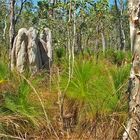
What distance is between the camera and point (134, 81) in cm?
401

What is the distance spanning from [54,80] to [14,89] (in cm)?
75

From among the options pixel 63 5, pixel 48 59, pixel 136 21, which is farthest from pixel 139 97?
pixel 63 5

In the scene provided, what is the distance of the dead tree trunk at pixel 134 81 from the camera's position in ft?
12.9

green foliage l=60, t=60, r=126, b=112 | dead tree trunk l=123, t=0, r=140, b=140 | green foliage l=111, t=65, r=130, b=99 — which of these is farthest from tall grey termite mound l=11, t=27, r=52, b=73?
dead tree trunk l=123, t=0, r=140, b=140

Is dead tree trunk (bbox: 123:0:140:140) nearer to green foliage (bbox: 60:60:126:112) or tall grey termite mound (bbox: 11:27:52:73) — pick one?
green foliage (bbox: 60:60:126:112)

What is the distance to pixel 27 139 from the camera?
4.61 meters

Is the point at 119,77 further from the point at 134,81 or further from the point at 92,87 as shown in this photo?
the point at 134,81

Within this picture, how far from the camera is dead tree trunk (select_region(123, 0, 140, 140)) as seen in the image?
392 cm

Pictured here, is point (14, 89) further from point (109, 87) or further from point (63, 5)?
point (63, 5)

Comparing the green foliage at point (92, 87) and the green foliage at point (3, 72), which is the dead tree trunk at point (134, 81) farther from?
the green foliage at point (3, 72)

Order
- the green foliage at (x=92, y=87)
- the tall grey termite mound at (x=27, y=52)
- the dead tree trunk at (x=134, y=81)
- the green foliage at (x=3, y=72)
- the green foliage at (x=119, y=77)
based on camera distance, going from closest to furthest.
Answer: the dead tree trunk at (x=134, y=81) < the green foliage at (x=92, y=87) < the green foliage at (x=119, y=77) < the green foliage at (x=3, y=72) < the tall grey termite mound at (x=27, y=52)

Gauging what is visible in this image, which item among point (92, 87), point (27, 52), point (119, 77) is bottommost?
point (92, 87)

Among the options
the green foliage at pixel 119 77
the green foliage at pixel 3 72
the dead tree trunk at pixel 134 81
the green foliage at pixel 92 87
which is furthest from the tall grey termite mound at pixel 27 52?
the dead tree trunk at pixel 134 81

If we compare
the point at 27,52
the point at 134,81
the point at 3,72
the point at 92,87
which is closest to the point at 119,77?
the point at 92,87
